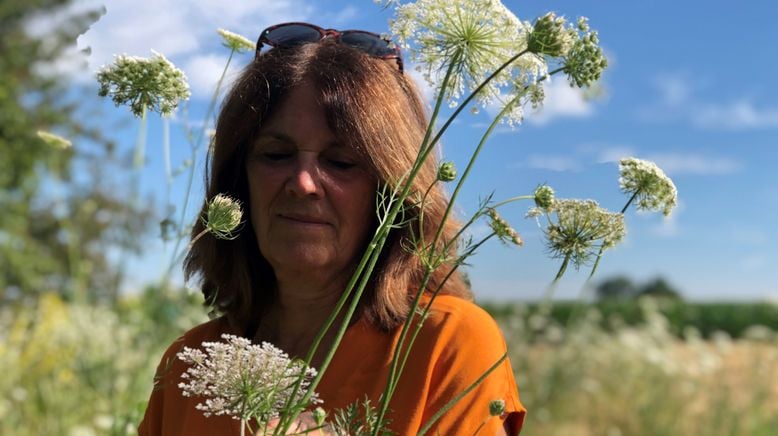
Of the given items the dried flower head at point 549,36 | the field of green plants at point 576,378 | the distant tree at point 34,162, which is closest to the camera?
the dried flower head at point 549,36

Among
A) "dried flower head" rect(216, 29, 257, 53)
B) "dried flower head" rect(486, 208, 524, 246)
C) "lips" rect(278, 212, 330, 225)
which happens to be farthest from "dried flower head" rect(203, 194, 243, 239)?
"dried flower head" rect(216, 29, 257, 53)

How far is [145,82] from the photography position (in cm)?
94

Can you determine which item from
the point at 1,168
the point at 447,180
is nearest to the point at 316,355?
the point at 447,180

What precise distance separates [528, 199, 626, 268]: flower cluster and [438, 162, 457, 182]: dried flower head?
96 millimetres

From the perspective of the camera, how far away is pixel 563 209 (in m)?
0.77

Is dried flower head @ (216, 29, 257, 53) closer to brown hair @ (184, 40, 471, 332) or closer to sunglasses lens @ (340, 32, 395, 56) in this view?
brown hair @ (184, 40, 471, 332)

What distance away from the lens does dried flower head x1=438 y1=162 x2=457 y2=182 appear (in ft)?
2.49

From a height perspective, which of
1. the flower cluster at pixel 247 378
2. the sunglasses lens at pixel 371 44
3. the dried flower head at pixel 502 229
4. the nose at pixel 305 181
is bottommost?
the flower cluster at pixel 247 378

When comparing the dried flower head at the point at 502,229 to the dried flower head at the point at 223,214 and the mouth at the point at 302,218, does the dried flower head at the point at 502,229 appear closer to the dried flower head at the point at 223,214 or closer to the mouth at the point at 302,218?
the dried flower head at the point at 223,214

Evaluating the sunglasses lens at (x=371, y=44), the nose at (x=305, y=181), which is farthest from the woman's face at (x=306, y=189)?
the sunglasses lens at (x=371, y=44)

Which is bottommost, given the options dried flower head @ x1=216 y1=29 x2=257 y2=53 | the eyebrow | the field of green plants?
the field of green plants

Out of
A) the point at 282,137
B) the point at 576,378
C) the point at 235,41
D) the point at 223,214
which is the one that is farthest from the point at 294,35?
the point at 576,378

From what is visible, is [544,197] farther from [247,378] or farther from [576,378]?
[576,378]

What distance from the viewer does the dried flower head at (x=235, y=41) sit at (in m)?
1.36
